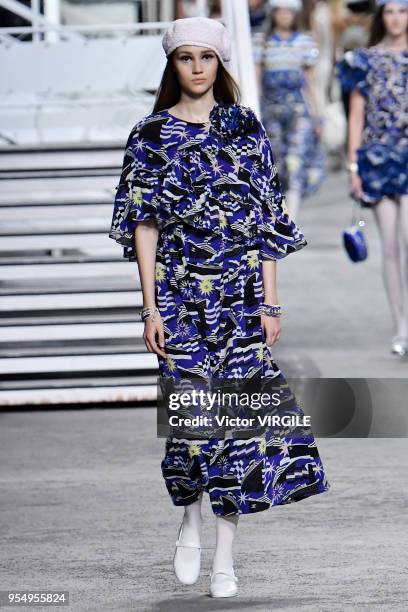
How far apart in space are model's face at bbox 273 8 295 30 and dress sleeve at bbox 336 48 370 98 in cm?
557

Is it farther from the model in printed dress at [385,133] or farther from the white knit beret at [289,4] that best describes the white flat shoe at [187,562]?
the white knit beret at [289,4]

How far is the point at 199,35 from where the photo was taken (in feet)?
18.8

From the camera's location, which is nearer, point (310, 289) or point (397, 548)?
point (397, 548)

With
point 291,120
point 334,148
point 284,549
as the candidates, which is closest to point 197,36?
point 284,549

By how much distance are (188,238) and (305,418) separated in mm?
668

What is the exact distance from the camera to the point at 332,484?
7.39 m

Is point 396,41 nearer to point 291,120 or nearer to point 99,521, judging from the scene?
point 99,521

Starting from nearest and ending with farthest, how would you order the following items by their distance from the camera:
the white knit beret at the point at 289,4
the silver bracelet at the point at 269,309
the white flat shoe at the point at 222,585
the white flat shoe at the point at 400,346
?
the white flat shoe at the point at 222,585, the silver bracelet at the point at 269,309, the white flat shoe at the point at 400,346, the white knit beret at the point at 289,4

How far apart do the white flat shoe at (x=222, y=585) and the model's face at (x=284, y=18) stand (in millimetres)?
10903

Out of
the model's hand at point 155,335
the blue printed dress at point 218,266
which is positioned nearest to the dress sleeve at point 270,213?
the blue printed dress at point 218,266

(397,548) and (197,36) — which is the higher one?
(197,36)

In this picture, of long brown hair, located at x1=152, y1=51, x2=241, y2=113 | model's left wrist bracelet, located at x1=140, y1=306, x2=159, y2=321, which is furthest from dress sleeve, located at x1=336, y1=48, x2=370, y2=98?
Answer: model's left wrist bracelet, located at x1=140, y1=306, x2=159, y2=321

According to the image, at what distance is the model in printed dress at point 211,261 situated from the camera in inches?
223

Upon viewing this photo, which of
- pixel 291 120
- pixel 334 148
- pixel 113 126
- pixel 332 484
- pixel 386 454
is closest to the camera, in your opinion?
pixel 332 484
